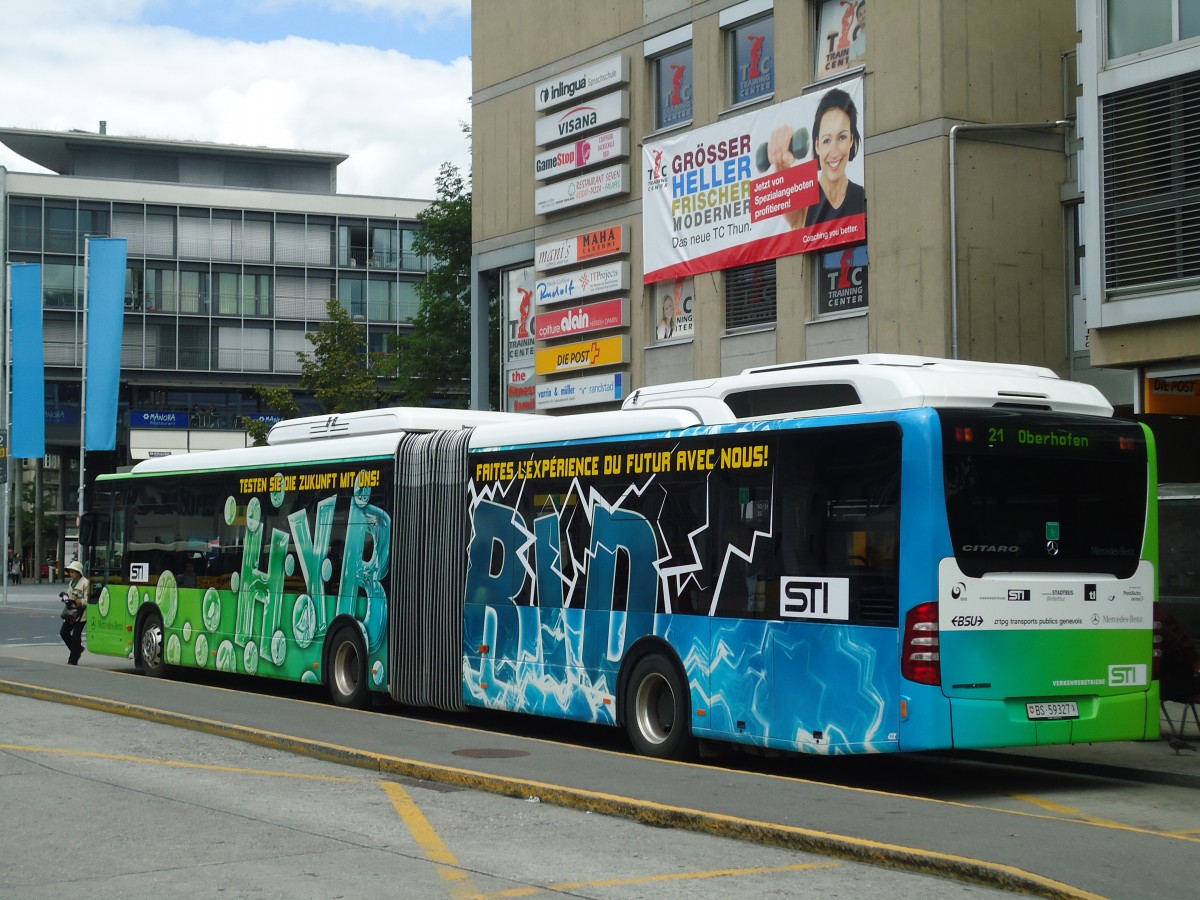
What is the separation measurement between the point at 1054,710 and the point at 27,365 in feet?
143

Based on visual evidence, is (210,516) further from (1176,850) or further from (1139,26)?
(1176,850)

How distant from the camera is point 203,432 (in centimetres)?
7481

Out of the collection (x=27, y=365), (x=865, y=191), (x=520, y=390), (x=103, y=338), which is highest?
(x=103, y=338)

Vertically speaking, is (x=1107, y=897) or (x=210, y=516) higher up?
(x=210, y=516)

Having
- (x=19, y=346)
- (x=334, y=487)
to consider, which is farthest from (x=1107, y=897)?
(x=19, y=346)

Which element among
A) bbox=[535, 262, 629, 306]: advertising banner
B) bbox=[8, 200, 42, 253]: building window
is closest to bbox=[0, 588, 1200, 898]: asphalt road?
bbox=[535, 262, 629, 306]: advertising banner

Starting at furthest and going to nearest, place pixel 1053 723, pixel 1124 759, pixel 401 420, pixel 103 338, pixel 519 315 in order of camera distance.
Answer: pixel 103 338 < pixel 519 315 < pixel 401 420 < pixel 1124 759 < pixel 1053 723

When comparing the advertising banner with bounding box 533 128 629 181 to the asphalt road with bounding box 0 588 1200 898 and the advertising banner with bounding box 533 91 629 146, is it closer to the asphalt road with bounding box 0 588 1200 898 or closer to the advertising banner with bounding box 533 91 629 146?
the advertising banner with bounding box 533 91 629 146

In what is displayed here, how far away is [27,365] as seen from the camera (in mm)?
49094

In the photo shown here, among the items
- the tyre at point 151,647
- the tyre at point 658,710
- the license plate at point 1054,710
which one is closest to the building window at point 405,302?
the tyre at point 151,647

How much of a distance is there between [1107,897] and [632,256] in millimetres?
22335

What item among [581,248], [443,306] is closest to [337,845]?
[581,248]

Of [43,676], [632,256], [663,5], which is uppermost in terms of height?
[663,5]

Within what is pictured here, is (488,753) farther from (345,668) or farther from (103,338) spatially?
(103,338)
